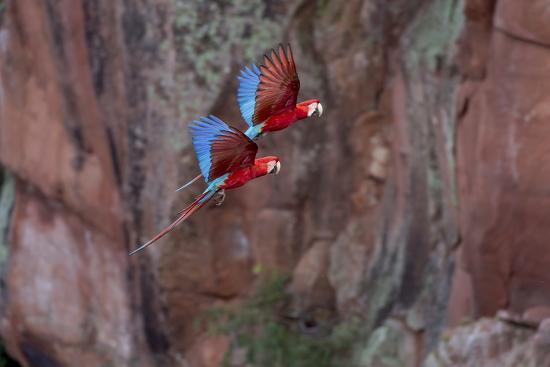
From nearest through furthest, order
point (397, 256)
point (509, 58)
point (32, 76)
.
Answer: point (509, 58) < point (397, 256) < point (32, 76)

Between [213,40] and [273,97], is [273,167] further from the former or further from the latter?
[213,40]

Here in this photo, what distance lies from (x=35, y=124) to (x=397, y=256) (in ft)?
9.21

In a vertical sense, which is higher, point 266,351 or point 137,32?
point 137,32

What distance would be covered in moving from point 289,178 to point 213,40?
0.93 m

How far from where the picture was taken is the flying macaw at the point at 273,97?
303cm

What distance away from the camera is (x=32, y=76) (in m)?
7.84

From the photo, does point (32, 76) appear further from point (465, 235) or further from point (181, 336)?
point (465, 235)

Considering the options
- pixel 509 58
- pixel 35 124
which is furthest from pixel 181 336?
pixel 509 58

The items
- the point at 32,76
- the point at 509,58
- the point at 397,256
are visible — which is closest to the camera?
the point at 509,58

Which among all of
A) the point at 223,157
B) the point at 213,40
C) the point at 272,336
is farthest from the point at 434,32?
the point at 223,157

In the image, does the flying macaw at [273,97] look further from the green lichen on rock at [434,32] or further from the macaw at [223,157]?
the green lichen on rock at [434,32]

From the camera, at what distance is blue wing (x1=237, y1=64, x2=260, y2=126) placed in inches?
122

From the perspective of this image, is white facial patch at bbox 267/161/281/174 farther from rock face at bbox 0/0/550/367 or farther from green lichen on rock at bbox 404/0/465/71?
green lichen on rock at bbox 404/0/465/71

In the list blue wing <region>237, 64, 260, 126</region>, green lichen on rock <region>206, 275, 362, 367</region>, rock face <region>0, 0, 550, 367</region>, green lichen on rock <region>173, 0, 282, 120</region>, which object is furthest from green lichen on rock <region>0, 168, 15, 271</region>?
blue wing <region>237, 64, 260, 126</region>
